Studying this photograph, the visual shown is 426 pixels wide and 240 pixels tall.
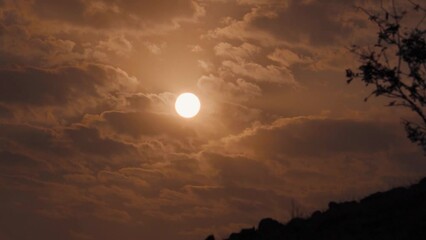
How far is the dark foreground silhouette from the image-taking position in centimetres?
2994

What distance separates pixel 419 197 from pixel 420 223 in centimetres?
499

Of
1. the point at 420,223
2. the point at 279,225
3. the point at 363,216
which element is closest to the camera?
the point at 420,223

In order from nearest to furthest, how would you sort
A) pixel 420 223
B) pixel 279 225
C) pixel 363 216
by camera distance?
pixel 420 223
pixel 363 216
pixel 279 225

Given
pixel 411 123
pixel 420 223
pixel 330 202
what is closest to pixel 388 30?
pixel 411 123

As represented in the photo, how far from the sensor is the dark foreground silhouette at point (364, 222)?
29.9 meters

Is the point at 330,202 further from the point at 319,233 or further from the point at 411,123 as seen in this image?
the point at 411,123

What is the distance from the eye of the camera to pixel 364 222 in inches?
1266

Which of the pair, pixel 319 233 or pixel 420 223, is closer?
pixel 420 223

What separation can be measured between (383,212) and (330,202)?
578cm

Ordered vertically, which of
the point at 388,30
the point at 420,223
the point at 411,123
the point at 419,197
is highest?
the point at 388,30

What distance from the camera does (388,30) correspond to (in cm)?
3061

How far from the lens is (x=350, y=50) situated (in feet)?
101

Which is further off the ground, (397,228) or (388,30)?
(388,30)

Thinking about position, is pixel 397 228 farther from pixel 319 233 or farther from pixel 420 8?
pixel 420 8
